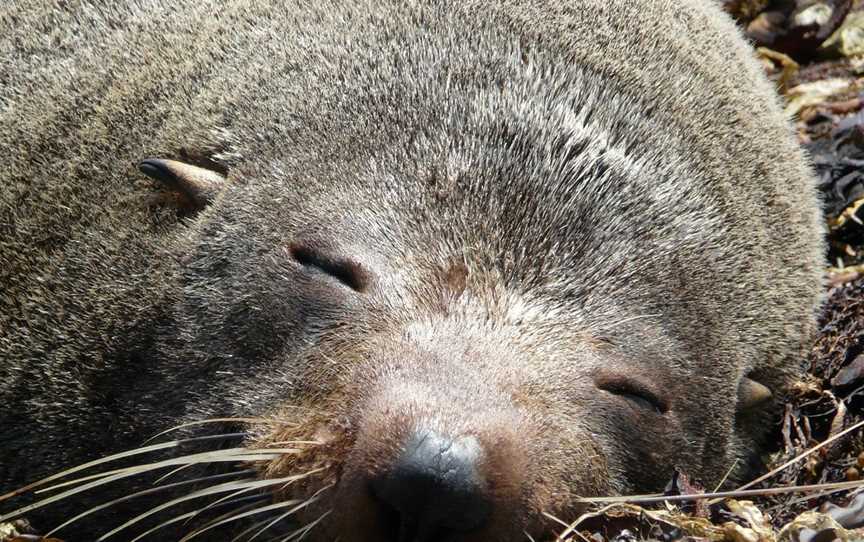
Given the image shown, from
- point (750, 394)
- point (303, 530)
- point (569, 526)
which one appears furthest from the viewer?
point (750, 394)

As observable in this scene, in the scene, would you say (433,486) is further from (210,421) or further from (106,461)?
(106,461)

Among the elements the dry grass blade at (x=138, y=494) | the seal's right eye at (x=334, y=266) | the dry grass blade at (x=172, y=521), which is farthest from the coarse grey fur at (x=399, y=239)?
the dry grass blade at (x=172, y=521)

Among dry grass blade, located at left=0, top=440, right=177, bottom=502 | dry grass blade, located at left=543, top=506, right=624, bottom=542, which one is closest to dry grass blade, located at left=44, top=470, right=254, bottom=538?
dry grass blade, located at left=0, top=440, right=177, bottom=502

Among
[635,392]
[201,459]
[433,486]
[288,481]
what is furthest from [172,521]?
[635,392]

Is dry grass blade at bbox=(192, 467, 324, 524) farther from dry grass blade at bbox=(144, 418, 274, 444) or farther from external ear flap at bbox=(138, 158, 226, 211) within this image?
external ear flap at bbox=(138, 158, 226, 211)

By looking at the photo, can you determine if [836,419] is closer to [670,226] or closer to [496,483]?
[670,226]

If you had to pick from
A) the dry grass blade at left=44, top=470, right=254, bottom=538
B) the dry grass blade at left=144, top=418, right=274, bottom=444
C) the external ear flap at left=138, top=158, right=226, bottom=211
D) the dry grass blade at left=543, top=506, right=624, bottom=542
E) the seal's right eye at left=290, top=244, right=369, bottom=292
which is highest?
the seal's right eye at left=290, top=244, right=369, bottom=292

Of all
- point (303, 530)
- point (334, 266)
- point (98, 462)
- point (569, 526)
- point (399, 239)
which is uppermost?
point (399, 239)
